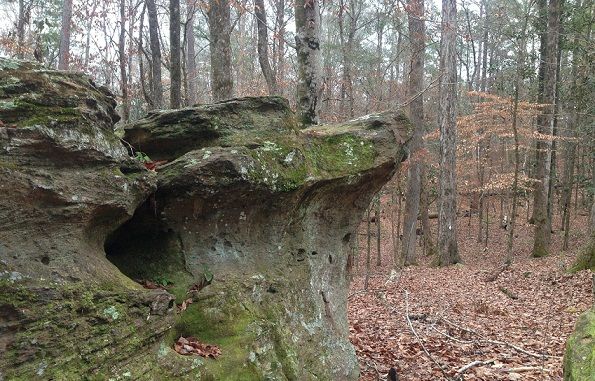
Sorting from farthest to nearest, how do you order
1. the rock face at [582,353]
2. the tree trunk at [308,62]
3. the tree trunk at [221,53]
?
the tree trunk at [221,53], the tree trunk at [308,62], the rock face at [582,353]

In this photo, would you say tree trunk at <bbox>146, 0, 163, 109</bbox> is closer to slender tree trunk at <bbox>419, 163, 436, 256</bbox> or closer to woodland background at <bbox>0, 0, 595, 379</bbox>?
woodland background at <bbox>0, 0, 595, 379</bbox>

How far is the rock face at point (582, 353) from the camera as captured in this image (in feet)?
10.1

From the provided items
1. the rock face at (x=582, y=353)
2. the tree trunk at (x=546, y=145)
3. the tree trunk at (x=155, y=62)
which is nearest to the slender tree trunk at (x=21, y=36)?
the tree trunk at (x=155, y=62)

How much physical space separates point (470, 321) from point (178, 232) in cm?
593

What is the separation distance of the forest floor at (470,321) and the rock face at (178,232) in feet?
4.29

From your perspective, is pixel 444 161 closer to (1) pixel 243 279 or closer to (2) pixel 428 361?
(2) pixel 428 361

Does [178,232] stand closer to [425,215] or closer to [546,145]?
[546,145]

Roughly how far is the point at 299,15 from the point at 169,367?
21.1 feet

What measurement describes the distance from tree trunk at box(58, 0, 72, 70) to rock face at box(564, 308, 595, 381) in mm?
15993

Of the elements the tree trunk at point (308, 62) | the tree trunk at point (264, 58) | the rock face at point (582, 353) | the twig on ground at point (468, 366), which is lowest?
the twig on ground at point (468, 366)

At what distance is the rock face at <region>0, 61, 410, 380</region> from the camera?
10.7 feet

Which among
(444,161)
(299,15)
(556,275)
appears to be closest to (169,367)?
(299,15)

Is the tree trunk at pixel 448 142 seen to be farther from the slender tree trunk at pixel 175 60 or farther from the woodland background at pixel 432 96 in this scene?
the slender tree trunk at pixel 175 60

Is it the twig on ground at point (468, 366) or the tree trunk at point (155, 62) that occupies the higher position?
the tree trunk at point (155, 62)
